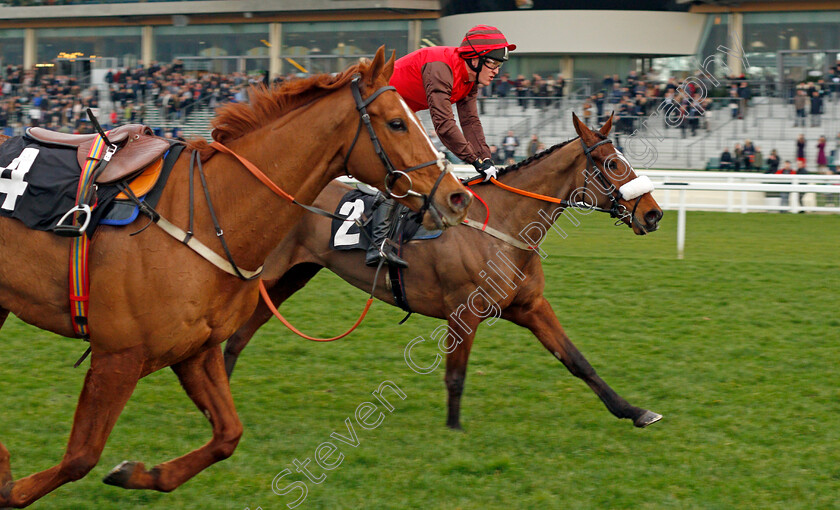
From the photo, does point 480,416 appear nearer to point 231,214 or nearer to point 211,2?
point 231,214

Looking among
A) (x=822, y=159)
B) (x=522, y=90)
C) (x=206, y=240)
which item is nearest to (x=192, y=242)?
(x=206, y=240)

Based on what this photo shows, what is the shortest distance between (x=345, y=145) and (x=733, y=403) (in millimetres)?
3171

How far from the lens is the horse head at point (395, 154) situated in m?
3.01

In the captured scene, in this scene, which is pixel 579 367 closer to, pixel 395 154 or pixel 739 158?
pixel 395 154

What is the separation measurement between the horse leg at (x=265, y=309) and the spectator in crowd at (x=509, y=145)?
44.9ft

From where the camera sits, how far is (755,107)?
18547mm

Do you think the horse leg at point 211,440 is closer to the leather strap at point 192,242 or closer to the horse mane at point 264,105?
the leather strap at point 192,242

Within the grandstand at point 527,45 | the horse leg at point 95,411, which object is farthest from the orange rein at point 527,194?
the grandstand at point 527,45

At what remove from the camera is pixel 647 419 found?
15.5ft

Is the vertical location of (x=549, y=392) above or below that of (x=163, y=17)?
below

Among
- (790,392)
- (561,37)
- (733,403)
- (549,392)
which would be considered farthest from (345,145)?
(561,37)

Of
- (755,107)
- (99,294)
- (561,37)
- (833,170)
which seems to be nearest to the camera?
(99,294)

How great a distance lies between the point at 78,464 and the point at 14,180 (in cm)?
109

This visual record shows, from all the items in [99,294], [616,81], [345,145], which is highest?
[616,81]
